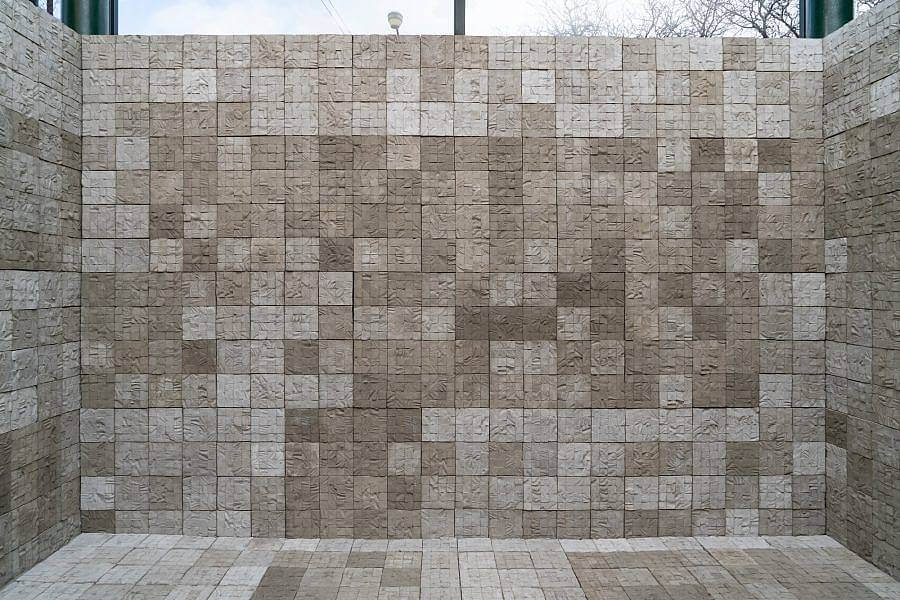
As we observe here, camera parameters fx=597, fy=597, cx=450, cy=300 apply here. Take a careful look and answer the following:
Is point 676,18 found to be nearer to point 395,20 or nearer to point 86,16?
point 395,20

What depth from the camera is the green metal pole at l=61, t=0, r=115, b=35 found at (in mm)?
2705

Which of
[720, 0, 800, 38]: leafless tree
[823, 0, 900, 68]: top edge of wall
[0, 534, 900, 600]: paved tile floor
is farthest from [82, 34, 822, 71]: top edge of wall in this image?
[0, 534, 900, 600]: paved tile floor

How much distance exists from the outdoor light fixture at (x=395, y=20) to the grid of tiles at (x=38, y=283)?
1357 mm

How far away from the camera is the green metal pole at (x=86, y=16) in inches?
106

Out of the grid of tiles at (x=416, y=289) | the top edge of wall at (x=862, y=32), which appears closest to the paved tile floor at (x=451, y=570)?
the grid of tiles at (x=416, y=289)

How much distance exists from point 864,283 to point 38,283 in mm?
3310

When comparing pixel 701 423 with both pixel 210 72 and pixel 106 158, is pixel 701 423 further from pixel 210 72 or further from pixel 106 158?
pixel 106 158

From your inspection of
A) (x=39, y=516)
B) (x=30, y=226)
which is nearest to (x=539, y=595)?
(x=39, y=516)

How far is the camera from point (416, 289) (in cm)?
259

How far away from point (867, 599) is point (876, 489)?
0.43 m

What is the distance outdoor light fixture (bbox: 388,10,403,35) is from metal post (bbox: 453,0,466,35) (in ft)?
0.82

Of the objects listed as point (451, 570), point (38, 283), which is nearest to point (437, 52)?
point (38, 283)

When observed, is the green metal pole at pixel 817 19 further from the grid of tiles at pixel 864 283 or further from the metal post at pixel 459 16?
the metal post at pixel 459 16

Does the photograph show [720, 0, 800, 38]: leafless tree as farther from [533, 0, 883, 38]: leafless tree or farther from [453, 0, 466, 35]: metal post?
[453, 0, 466, 35]: metal post
